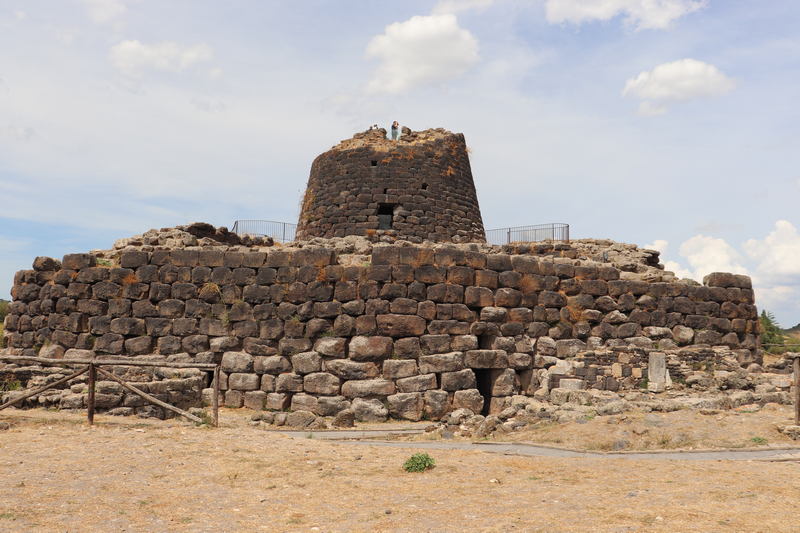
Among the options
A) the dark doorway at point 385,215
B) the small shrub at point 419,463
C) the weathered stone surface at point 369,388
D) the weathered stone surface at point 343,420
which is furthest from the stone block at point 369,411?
the dark doorway at point 385,215

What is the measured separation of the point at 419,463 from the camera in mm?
7480

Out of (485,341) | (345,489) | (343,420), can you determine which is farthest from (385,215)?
(345,489)

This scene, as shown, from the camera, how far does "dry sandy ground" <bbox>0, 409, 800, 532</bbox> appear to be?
5.50 metres

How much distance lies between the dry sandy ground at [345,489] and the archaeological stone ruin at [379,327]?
2.35m

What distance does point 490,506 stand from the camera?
600cm

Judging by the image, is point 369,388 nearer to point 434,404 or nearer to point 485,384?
point 434,404

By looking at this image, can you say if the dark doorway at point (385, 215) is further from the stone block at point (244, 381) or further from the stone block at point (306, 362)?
the stone block at point (244, 381)

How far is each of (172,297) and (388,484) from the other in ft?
22.3

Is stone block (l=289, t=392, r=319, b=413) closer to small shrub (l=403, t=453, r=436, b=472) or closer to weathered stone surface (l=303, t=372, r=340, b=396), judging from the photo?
weathered stone surface (l=303, t=372, r=340, b=396)

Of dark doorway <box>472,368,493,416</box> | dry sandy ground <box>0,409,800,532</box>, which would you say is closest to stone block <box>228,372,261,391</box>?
dry sandy ground <box>0,409,800,532</box>

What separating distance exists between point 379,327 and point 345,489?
4.70 meters

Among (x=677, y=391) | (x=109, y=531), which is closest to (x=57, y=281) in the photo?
(x=109, y=531)

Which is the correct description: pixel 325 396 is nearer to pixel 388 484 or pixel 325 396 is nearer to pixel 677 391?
pixel 388 484

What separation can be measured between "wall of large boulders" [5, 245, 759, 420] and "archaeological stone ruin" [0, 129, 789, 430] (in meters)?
0.03
